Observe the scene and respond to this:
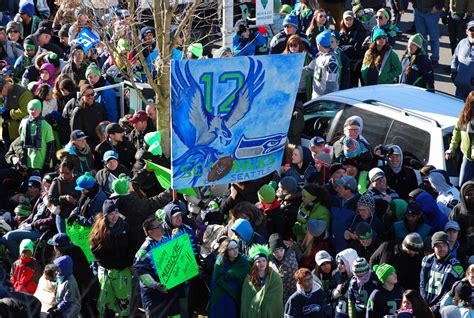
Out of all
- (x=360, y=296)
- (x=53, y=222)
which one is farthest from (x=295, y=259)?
(x=53, y=222)

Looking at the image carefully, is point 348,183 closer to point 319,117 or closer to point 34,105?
point 319,117

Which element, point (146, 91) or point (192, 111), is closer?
point (192, 111)

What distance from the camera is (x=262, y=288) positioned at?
11.2 m

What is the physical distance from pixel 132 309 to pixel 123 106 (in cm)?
478

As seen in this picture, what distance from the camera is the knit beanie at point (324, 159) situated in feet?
44.1

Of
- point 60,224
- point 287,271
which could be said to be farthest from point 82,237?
point 287,271

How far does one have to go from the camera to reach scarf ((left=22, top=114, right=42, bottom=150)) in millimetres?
14961

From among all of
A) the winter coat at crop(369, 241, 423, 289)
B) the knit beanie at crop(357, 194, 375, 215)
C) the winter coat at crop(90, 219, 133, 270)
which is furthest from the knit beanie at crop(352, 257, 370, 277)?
the winter coat at crop(90, 219, 133, 270)

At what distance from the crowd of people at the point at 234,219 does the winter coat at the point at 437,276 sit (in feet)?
0.04

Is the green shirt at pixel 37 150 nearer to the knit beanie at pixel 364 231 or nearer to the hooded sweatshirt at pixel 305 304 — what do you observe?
the knit beanie at pixel 364 231

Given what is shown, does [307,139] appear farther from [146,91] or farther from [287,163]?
[146,91]

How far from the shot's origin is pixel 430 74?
16.5 metres

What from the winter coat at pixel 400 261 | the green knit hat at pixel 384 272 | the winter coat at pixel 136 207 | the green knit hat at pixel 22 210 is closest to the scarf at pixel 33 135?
the green knit hat at pixel 22 210

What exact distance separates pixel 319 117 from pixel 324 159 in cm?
169
